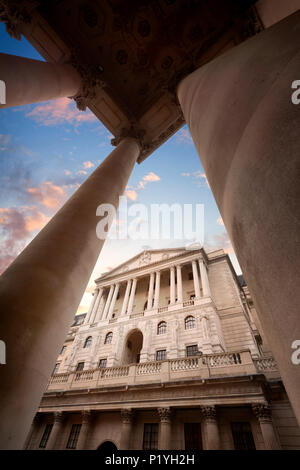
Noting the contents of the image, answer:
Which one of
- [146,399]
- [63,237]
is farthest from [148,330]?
[63,237]

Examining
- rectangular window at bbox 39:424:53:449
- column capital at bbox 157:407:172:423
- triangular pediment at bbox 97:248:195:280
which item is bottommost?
A: rectangular window at bbox 39:424:53:449

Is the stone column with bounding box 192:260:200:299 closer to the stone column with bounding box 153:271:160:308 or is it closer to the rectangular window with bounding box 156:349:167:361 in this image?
the stone column with bounding box 153:271:160:308

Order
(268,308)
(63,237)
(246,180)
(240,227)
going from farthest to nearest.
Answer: (63,237)
(240,227)
(246,180)
(268,308)

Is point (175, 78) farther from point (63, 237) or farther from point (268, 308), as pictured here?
point (268, 308)

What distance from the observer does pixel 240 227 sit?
1726 millimetres

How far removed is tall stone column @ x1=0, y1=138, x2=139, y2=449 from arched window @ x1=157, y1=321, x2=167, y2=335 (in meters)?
20.3

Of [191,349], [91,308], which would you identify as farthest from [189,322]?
[91,308]

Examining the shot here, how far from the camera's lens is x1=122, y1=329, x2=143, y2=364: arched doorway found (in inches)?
913

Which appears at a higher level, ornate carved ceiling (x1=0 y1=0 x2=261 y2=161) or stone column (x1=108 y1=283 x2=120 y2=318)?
stone column (x1=108 y1=283 x2=120 y2=318)

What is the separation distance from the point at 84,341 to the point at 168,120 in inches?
1010

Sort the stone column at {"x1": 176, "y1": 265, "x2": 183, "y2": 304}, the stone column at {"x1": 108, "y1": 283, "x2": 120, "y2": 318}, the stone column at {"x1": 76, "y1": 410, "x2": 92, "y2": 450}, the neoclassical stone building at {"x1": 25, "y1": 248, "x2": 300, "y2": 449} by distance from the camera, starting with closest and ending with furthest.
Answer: the neoclassical stone building at {"x1": 25, "y1": 248, "x2": 300, "y2": 449} < the stone column at {"x1": 76, "y1": 410, "x2": 92, "y2": 450} < the stone column at {"x1": 176, "y1": 265, "x2": 183, "y2": 304} < the stone column at {"x1": 108, "y1": 283, "x2": 120, "y2": 318}

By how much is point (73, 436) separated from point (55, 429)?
5.01 ft

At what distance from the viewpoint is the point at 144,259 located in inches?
1272

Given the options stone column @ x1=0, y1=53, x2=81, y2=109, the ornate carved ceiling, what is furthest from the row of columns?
stone column @ x1=0, y1=53, x2=81, y2=109
